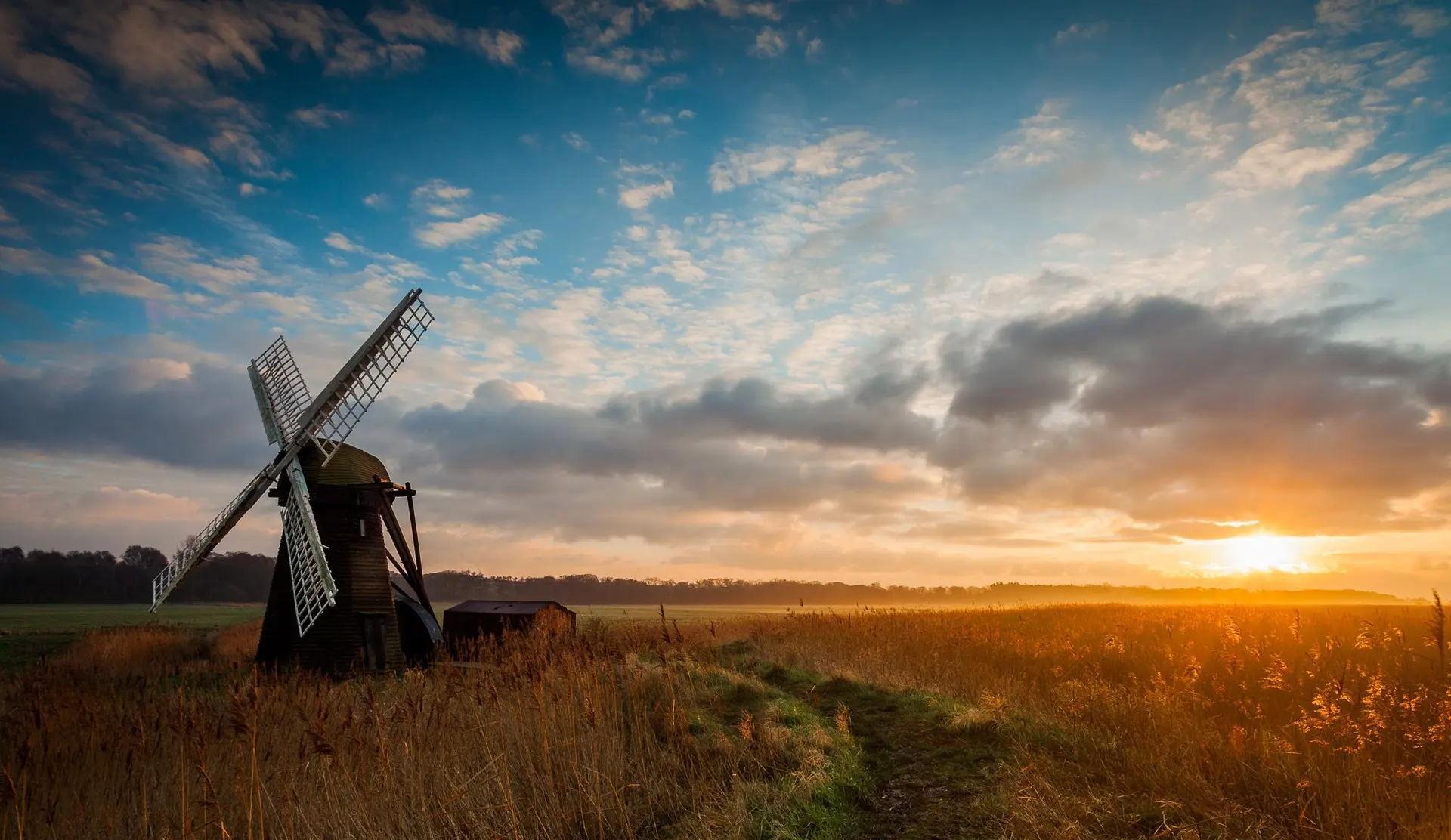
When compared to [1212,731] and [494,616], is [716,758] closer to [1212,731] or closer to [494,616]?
[1212,731]

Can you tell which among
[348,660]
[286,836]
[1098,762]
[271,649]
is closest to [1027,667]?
[1098,762]

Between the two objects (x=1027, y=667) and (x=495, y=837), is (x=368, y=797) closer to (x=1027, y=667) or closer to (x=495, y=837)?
(x=495, y=837)

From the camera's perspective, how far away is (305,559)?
63.8ft

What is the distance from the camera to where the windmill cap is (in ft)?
69.6

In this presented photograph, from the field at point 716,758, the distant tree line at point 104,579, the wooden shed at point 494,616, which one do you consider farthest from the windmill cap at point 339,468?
the distant tree line at point 104,579

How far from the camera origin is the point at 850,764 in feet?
27.6

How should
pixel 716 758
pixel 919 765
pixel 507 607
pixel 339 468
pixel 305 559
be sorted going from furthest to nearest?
pixel 507 607
pixel 339 468
pixel 305 559
pixel 919 765
pixel 716 758

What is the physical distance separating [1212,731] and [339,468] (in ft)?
72.8

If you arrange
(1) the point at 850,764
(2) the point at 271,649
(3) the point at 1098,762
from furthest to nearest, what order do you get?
(2) the point at 271,649 → (1) the point at 850,764 → (3) the point at 1098,762

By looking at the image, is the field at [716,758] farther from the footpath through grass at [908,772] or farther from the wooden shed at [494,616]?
the wooden shed at [494,616]

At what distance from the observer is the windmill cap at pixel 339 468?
2120 centimetres

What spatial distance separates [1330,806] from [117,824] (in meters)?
10.2

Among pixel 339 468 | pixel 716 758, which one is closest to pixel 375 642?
pixel 339 468

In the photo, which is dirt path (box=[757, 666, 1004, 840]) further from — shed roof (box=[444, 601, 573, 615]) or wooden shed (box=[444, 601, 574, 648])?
shed roof (box=[444, 601, 573, 615])
